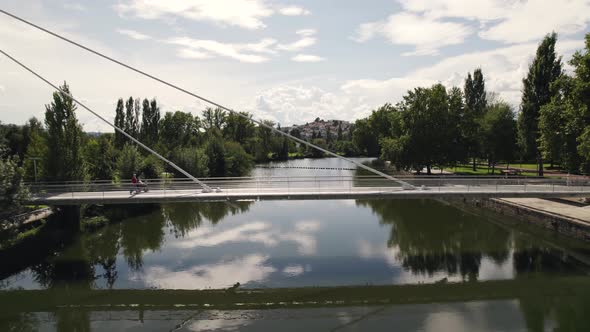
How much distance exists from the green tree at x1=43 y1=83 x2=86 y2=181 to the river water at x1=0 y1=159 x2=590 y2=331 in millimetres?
4003

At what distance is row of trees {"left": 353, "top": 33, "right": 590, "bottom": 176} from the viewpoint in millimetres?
24266

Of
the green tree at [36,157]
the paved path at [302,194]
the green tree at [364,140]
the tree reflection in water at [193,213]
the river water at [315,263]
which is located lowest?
the river water at [315,263]

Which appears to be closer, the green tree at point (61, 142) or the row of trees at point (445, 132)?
the green tree at point (61, 142)

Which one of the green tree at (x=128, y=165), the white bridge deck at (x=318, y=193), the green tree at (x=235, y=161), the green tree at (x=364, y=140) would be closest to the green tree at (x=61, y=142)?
the white bridge deck at (x=318, y=193)

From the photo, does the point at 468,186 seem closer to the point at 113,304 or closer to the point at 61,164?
Answer: the point at 113,304

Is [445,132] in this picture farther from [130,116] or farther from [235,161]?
[130,116]

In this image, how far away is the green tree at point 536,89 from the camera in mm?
32312

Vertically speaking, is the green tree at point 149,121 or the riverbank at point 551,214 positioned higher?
the green tree at point 149,121

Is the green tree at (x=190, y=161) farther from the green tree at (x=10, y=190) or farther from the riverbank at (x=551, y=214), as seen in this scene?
the riverbank at (x=551, y=214)

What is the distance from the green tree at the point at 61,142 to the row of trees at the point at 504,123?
91.8ft

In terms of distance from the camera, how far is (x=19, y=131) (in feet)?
145

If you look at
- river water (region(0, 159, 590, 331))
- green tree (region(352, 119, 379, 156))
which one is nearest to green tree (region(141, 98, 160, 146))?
river water (region(0, 159, 590, 331))

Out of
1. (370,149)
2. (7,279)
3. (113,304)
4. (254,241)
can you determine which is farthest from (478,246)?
(370,149)

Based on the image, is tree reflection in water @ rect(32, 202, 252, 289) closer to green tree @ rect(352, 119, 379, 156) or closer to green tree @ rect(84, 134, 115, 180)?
green tree @ rect(84, 134, 115, 180)
